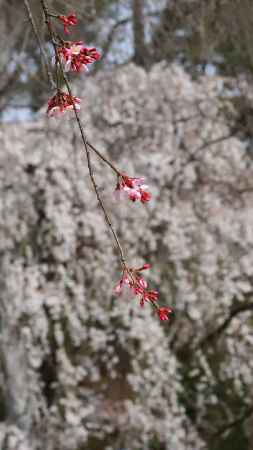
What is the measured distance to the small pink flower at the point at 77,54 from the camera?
990 millimetres

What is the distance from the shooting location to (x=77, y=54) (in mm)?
995

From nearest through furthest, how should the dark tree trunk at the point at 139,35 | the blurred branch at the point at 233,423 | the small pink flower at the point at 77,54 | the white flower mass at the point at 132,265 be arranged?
1. the small pink flower at the point at 77,54
2. the white flower mass at the point at 132,265
3. the dark tree trunk at the point at 139,35
4. the blurred branch at the point at 233,423

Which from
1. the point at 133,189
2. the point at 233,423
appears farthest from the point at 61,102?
the point at 233,423

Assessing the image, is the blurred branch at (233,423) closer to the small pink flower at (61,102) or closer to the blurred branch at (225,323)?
the blurred branch at (225,323)

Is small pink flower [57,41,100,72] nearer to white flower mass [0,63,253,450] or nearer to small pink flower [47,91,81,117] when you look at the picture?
small pink flower [47,91,81,117]

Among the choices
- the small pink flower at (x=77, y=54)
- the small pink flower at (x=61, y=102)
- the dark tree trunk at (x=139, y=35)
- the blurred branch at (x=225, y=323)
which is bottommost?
the small pink flower at (x=61, y=102)

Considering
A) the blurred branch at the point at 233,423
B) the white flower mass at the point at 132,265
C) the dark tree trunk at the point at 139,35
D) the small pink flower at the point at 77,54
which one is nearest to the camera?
the small pink flower at the point at 77,54

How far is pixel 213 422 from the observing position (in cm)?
462

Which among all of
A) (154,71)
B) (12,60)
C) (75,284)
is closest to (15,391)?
(75,284)

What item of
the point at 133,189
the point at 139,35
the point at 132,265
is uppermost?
the point at 139,35

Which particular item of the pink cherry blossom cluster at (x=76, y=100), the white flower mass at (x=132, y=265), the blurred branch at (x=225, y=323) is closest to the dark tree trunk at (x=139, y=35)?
the white flower mass at (x=132, y=265)

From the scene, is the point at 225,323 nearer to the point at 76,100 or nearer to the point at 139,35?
the point at 139,35

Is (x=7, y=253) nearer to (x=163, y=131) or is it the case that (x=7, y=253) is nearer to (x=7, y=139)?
(x=7, y=139)

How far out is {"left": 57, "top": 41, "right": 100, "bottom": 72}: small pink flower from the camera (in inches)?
39.0
